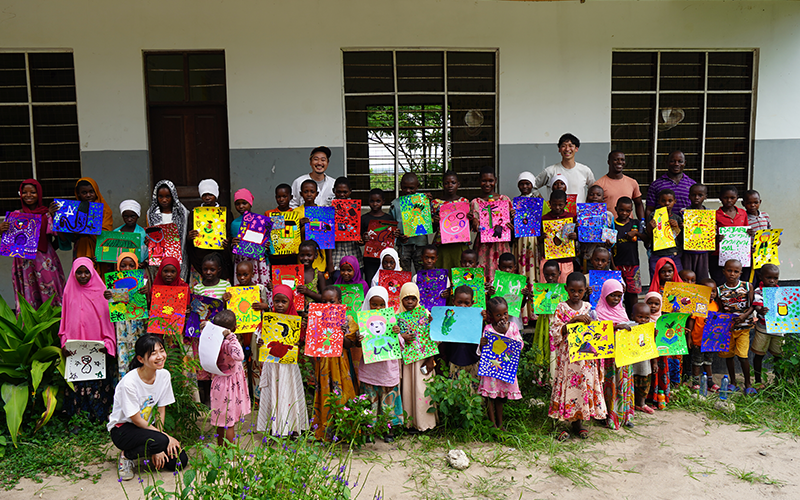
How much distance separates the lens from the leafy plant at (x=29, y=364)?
388cm

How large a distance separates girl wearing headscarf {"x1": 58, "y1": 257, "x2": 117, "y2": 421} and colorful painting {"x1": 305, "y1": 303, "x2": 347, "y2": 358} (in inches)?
63.6

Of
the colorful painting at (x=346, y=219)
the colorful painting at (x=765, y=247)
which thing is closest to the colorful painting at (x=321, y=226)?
the colorful painting at (x=346, y=219)

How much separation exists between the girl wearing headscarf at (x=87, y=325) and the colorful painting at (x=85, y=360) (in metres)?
0.03

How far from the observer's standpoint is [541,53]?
6328 mm

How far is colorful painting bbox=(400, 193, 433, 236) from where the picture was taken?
498cm

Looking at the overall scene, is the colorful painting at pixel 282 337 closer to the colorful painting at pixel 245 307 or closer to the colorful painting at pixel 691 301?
the colorful painting at pixel 245 307

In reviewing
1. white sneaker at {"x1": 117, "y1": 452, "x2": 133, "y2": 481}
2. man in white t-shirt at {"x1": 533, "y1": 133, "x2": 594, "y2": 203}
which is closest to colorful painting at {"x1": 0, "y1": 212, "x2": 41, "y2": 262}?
white sneaker at {"x1": 117, "y1": 452, "x2": 133, "y2": 481}

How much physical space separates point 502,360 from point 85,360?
3.09m

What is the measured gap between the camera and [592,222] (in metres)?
4.79

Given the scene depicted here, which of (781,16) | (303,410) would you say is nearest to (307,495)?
(303,410)

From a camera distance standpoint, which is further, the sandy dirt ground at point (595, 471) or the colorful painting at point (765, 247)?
the colorful painting at point (765, 247)

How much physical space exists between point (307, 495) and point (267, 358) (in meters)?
Answer: 1.38

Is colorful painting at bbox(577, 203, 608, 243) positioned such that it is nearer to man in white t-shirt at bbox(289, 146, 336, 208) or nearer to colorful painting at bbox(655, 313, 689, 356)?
colorful painting at bbox(655, 313, 689, 356)

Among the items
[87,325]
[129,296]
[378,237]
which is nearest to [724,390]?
[378,237]
